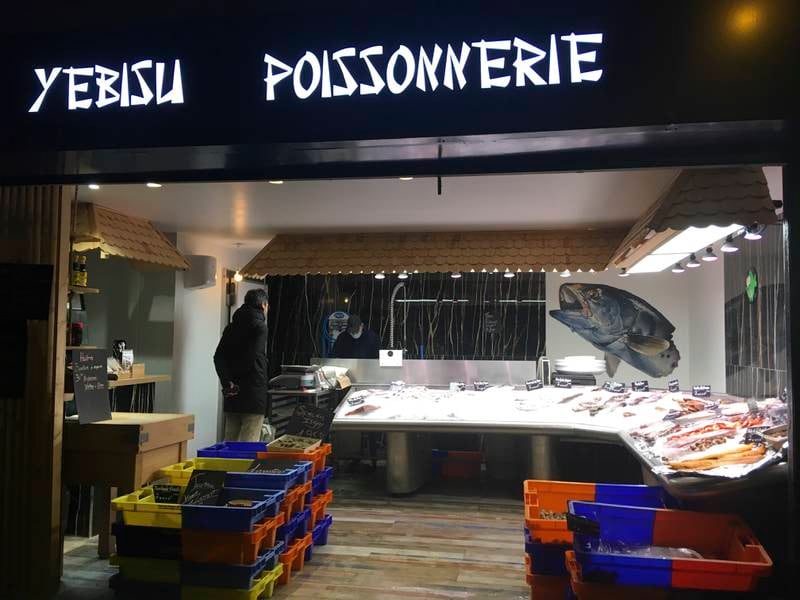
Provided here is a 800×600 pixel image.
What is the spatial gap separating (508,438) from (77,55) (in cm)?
577

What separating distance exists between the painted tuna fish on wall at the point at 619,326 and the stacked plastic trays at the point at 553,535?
4971 mm

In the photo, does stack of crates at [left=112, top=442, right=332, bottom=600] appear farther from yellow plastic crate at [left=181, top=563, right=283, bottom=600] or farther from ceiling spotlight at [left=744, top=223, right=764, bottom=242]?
ceiling spotlight at [left=744, top=223, right=764, bottom=242]

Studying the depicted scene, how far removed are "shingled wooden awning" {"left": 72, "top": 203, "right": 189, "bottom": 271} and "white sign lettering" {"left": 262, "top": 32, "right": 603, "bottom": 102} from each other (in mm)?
4266

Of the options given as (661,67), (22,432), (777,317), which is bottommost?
(22,432)

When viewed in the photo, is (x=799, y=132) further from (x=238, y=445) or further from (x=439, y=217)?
(x=439, y=217)

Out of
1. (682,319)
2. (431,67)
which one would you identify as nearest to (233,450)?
(431,67)

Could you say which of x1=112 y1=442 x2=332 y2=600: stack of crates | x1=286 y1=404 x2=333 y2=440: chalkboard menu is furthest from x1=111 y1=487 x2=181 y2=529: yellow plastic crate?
x1=286 y1=404 x2=333 y2=440: chalkboard menu

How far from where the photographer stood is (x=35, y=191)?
3.77 meters

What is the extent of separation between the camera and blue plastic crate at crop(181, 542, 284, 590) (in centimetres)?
344

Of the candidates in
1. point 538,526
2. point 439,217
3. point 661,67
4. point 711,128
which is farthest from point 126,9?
point 439,217

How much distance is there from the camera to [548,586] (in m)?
3.24

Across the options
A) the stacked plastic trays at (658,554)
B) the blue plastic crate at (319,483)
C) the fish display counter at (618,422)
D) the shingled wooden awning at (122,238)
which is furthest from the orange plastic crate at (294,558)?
the shingled wooden awning at (122,238)

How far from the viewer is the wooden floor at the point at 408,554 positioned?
13.0ft

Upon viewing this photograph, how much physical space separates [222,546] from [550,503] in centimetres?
193
